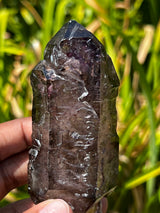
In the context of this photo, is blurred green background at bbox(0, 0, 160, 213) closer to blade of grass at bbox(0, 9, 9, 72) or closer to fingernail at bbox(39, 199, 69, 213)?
blade of grass at bbox(0, 9, 9, 72)

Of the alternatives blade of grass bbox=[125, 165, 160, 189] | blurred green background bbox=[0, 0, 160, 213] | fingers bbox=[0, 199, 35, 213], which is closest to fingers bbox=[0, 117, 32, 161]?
fingers bbox=[0, 199, 35, 213]

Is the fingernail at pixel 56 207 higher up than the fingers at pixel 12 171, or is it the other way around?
the fingernail at pixel 56 207

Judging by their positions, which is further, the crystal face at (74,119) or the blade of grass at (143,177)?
the blade of grass at (143,177)

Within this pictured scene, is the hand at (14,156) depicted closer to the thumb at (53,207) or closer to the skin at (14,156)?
the skin at (14,156)

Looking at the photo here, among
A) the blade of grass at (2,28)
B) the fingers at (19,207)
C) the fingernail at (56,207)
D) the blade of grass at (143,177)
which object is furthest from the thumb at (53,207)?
the blade of grass at (2,28)

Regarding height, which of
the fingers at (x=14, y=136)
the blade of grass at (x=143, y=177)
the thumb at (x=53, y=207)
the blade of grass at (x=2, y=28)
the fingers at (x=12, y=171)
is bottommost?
the blade of grass at (x=143, y=177)

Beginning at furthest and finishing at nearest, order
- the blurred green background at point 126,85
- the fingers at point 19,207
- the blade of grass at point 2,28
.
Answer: the blade of grass at point 2,28 < the blurred green background at point 126,85 < the fingers at point 19,207

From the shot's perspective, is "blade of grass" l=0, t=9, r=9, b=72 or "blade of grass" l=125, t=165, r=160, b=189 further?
→ "blade of grass" l=0, t=9, r=9, b=72
